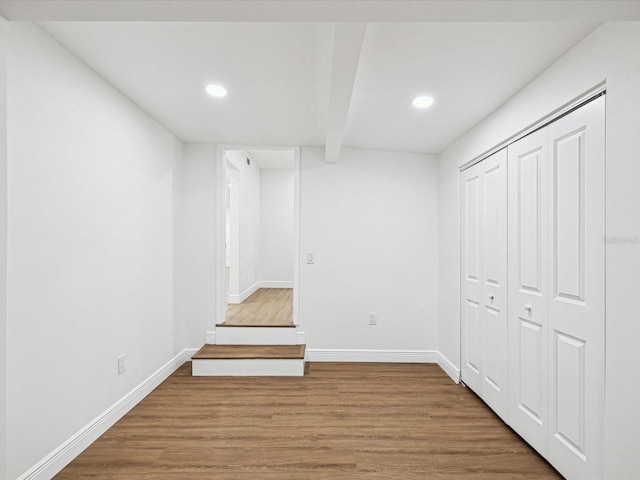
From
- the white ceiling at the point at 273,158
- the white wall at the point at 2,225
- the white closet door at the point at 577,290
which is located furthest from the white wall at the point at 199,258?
the white closet door at the point at 577,290

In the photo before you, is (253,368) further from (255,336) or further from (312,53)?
(312,53)

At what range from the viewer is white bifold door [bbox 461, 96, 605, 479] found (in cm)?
173

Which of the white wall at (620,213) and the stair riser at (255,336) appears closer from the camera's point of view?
the white wall at (620,213)

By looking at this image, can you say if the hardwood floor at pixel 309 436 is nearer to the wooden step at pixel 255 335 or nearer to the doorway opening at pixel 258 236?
the wooden step at pixel 255 335

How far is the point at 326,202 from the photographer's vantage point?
3891 mm

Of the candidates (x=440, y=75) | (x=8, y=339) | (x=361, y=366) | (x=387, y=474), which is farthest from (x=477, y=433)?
(x=8, y=339)

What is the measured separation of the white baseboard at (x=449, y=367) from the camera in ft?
10.9

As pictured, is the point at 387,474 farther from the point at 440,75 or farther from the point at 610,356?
the point at 440,75

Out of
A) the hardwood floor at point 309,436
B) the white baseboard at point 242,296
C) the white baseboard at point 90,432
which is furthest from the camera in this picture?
the white baseboard at point 242,296

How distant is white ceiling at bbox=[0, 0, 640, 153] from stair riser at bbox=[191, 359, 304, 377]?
226 centimetres

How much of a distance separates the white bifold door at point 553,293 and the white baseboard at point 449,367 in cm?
51

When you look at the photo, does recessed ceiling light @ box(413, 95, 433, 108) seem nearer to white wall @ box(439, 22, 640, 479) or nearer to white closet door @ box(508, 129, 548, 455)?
white closet door @ box(508, 129, 548, 455)

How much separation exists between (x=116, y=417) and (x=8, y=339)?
1203 millimetres

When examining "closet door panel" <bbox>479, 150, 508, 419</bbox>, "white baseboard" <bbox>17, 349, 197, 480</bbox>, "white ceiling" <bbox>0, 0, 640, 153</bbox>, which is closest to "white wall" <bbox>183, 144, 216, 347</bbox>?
"white baseboard" <bbox>17, 349, 197, 480</bbox>
